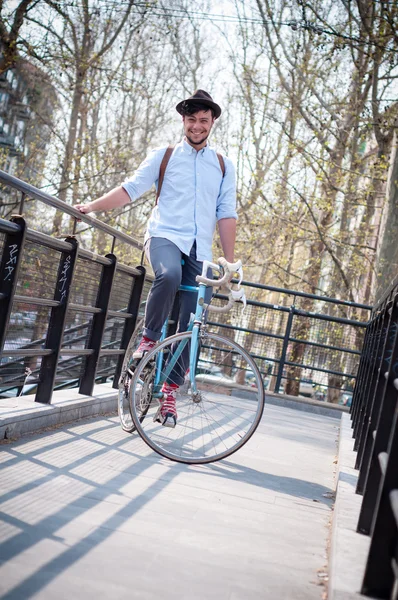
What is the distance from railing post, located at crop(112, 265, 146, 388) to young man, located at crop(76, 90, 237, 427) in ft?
5.70

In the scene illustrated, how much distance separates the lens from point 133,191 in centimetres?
480

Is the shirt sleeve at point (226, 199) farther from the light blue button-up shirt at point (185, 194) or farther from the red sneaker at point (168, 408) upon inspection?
the red sneaker at point (168, 408)

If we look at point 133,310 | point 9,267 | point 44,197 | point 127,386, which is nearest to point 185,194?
point 44,197

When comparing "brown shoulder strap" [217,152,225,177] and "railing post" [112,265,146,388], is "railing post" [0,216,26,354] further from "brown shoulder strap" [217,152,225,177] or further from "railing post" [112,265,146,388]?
"railing post" [112,265,146,388]

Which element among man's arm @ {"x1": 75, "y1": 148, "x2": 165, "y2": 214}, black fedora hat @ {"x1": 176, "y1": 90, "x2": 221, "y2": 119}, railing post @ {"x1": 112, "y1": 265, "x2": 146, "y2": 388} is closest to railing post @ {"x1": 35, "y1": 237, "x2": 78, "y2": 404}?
man's arm @ {"x1": 75, "y1": 148, "x2": 165, "y2": 214}

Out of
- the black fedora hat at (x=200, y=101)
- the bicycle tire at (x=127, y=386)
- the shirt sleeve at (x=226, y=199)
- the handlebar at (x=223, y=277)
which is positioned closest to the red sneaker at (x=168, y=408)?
the bicycle tire at (x=127, y=386)

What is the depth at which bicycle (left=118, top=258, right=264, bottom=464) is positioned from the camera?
425 cm

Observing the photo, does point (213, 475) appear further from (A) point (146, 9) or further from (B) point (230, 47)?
(B) point (230, 47)

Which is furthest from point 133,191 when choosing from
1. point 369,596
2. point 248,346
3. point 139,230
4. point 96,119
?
point 139,230

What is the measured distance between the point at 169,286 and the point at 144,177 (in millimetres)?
792

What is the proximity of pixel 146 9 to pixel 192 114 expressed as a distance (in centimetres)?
1668

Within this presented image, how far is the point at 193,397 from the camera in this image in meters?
4.39

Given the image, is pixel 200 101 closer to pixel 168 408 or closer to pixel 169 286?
pixel 169 286

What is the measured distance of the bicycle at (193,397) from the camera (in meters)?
4.25
